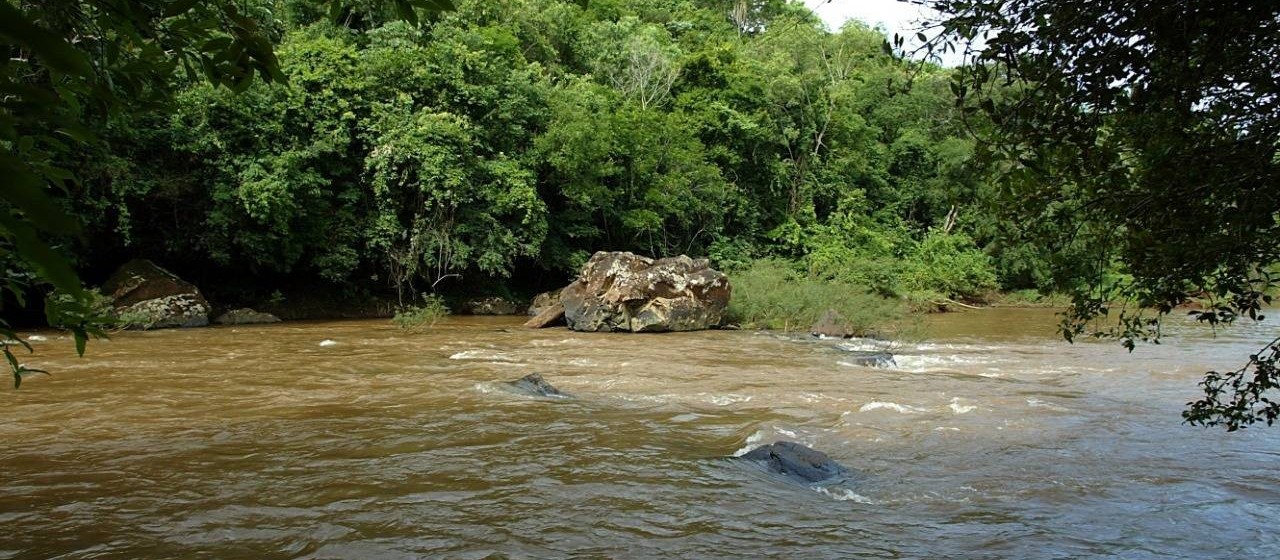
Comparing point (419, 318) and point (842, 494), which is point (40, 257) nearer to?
point (842, 494)

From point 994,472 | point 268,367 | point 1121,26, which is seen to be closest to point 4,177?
point 1121,26

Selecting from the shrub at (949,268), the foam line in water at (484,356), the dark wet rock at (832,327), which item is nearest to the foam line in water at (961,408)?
the foam line in water at (484,356)

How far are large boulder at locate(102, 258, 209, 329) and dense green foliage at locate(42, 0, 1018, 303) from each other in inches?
38.1

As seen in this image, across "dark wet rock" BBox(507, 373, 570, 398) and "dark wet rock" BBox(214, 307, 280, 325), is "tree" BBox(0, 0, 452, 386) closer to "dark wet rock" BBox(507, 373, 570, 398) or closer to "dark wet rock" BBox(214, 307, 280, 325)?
"dark wet rock" BBox(507, 373, 570, 398)

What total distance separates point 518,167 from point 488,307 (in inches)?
164

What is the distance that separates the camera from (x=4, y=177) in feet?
3.57

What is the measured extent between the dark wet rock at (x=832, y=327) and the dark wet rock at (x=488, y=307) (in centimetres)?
974

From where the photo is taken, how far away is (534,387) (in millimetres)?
9586

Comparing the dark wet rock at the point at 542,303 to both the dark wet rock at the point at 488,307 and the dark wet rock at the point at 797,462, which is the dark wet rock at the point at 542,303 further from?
the dark wet rock at the point at 797,462

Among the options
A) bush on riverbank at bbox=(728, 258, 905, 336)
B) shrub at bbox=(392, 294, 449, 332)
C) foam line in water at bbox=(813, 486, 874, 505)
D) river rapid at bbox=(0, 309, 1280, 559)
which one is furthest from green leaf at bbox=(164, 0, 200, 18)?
bush on riverbank at bbox=(728, 258, 905, 336)

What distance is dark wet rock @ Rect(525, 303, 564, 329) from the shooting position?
19.4m

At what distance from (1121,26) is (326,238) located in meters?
20.4

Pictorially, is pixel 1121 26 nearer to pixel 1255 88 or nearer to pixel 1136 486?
pixel 1255 88

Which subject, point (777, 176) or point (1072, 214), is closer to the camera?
point (1072, 214)
